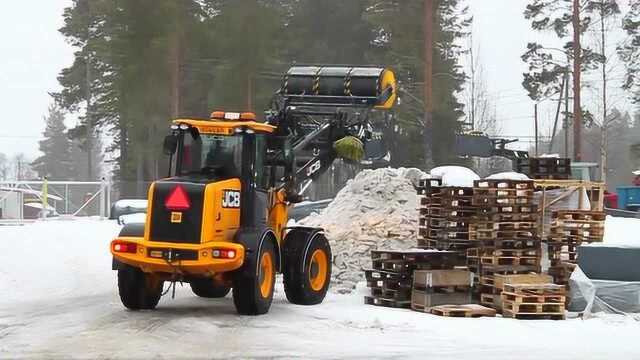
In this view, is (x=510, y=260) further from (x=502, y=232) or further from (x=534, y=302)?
(x=534, y=302)

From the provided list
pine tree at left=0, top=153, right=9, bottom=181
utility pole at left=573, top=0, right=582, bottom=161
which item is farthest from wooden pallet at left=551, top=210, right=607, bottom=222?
pine tree at left=0, top=153, right=9, bottom=181

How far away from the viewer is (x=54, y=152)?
104000mm

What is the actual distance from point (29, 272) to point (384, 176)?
8640 millimetres

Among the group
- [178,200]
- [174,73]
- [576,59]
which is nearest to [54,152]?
[174,73]

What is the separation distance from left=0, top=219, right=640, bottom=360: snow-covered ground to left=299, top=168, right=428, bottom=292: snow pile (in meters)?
1.48

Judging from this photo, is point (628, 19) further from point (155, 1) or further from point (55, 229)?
point (55, 229)

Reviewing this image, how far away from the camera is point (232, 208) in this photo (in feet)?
41.5

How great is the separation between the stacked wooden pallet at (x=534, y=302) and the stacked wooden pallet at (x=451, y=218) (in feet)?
5.52

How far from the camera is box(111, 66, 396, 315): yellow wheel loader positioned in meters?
12.0

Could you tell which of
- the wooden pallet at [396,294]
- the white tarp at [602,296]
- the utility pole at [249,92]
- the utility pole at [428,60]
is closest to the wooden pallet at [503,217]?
the white tarp at [602,296]

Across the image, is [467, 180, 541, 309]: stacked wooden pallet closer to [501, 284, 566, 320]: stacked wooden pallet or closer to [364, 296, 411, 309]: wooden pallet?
[501, 284, 566, 320]: stacked wooden pallet

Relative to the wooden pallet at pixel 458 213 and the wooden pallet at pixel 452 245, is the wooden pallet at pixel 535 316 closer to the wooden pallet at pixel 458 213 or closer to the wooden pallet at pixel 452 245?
the wooden pallet at pixel 452 245

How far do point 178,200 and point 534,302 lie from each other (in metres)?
6.00

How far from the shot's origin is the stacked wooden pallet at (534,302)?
43.9 feet
